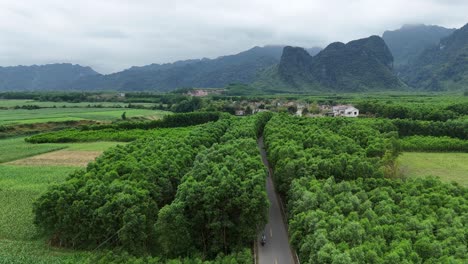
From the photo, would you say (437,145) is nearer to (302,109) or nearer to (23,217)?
(23,217)

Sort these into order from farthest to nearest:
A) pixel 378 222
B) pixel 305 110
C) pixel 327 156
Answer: pixel 305 110 → pixel 327 156 → pixel 378 222

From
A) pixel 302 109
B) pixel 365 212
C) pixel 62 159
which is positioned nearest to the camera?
pixel 365 212

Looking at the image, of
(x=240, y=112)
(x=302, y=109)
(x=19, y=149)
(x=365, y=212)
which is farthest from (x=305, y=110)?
(x=365, y=212)

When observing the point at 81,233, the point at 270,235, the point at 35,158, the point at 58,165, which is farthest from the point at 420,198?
the point at 35,158

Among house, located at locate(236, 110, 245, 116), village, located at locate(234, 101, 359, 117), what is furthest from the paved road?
house, located at locate(236, 110, 245, 116)

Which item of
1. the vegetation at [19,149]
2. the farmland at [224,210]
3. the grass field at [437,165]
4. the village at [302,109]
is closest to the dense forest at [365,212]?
the farmland at [224,210]

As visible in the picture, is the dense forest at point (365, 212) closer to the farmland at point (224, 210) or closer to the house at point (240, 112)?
the farmland at point (224, 210)

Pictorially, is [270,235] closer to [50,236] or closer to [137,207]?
[137,207]
